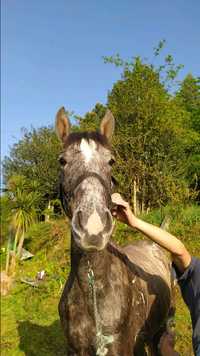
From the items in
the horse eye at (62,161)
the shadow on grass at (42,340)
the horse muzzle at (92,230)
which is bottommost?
the shadow on grass at (42,340)

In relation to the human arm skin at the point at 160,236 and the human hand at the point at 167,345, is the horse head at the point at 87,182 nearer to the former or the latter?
the human arm skin at the point at 160,236

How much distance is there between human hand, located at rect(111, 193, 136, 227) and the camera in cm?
297

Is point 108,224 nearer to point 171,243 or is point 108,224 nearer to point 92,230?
point 92,230

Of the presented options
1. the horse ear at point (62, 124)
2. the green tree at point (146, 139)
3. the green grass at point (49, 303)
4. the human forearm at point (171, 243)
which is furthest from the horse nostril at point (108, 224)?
the green tree at point (146, 139)

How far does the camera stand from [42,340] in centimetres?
809

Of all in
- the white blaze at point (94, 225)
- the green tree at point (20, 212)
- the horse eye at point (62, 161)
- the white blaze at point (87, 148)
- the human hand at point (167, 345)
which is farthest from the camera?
the green tree at point (20, 212)

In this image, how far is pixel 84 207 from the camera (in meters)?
2.39

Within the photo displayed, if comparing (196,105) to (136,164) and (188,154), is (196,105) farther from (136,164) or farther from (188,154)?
(136,164)

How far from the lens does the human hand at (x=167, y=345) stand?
490 cm

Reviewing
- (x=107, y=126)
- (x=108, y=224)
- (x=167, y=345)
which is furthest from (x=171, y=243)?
(x=167, y=345)

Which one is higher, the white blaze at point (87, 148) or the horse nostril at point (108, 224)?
the white blaze at point (87, 148)

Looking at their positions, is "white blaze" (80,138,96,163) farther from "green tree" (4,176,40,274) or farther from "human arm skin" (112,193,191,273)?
"green tree" (4,176,40,274)

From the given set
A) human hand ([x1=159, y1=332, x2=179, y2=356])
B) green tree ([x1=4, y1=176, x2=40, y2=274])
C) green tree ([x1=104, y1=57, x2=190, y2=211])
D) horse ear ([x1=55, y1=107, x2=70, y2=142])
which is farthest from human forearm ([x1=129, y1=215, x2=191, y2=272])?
green tree ([x1=4, y1=176, x2=40, y2=274])

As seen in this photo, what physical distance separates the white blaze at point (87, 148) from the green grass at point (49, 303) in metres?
4.86
